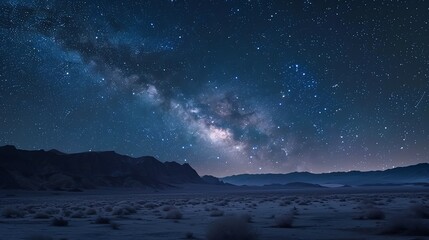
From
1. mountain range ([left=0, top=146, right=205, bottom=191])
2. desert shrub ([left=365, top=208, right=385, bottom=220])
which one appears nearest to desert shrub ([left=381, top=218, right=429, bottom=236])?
desert shrub ([left=365, top=208, right=385, bottom=220])

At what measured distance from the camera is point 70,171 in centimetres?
11469

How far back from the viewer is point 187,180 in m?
172

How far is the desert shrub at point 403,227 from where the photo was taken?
46.6 ft

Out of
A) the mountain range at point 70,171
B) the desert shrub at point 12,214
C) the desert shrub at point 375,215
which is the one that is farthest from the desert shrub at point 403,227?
the mountain range at point 70,171

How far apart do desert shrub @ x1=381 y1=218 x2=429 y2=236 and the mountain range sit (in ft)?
287

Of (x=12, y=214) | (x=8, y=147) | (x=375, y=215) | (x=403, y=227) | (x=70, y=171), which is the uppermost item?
(x=8, y=147)

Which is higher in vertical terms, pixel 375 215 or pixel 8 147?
pixel 8 147

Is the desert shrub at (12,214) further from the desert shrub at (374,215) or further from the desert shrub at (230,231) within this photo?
the desert shrub at (374,215)

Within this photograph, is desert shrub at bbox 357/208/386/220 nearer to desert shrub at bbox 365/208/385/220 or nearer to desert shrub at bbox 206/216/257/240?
desert shrub at bbox 365/208/385/220

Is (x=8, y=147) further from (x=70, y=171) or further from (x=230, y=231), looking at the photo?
(x=230, y=231)

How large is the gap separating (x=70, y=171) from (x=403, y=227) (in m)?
110

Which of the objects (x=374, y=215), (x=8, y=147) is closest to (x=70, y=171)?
(x=8, y=147)

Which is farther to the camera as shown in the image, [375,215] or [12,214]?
[12,214]

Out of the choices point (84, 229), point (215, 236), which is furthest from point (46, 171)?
point (215, 236)
